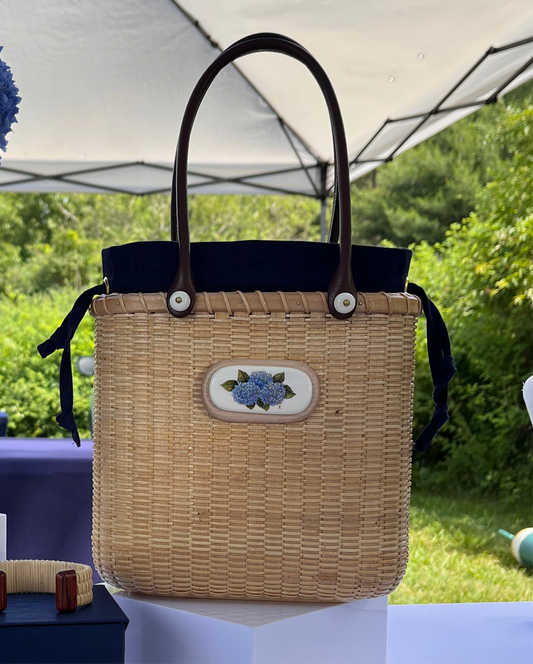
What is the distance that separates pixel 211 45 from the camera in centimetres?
285

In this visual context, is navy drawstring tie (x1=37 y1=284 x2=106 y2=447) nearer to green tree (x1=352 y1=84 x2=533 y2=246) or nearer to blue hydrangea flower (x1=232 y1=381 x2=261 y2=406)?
blue hydrangea flower (x1=232 y1=381 x2=261 y2=406)

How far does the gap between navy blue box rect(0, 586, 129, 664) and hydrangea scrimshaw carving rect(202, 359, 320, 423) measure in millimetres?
188

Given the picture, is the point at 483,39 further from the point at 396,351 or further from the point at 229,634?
the point at 229,634

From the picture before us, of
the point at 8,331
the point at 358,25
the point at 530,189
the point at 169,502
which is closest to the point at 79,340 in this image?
the point at 8,331

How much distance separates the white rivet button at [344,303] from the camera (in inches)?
24.5

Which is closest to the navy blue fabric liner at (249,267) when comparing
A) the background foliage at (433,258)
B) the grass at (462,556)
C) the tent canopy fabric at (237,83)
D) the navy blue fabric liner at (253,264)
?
the navy blue fabric liner at (253,264)

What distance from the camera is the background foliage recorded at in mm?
4953

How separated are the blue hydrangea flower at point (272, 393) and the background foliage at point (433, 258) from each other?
401cm

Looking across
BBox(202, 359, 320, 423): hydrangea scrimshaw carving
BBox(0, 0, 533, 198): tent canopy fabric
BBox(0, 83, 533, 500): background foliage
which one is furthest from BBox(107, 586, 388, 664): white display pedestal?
BBox(0, 83, 533, 500): background foliage

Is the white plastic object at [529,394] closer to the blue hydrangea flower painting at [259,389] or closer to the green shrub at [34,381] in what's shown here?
the blue hydrangea flower painting at [259,389]

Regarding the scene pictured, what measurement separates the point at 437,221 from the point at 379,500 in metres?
7.79

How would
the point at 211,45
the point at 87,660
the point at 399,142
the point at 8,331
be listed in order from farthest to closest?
the point at 8,331 < the point at 399,142 < the point at 211,45 < the point at 87,660

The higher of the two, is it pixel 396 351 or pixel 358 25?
pixel 358 25

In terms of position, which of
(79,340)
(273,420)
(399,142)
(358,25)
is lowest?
(79,340)
